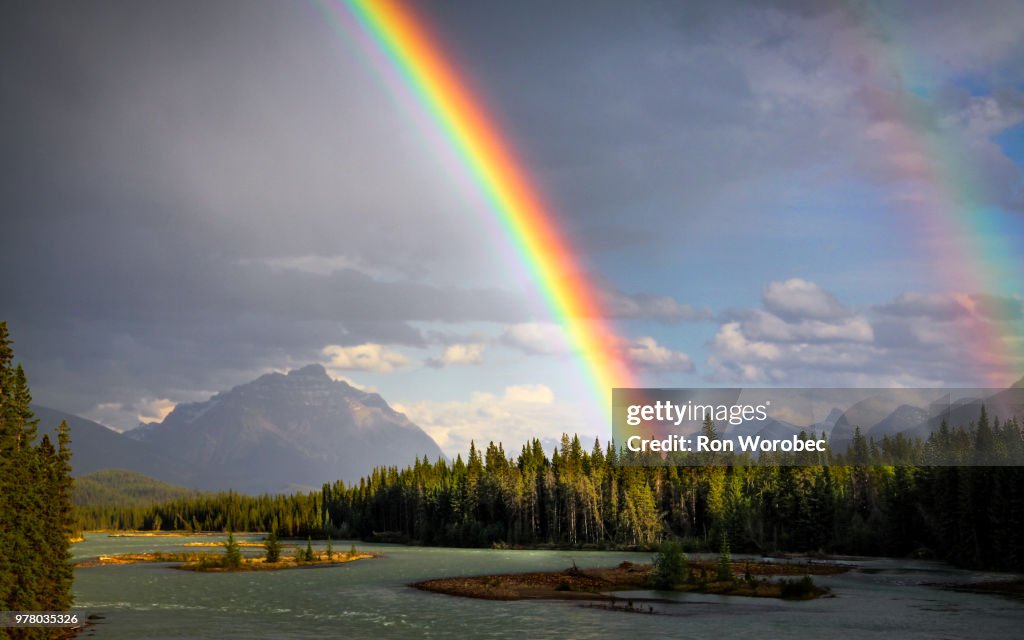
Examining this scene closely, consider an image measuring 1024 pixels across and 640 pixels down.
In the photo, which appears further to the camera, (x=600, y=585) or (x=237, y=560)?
(x=237, y=560)

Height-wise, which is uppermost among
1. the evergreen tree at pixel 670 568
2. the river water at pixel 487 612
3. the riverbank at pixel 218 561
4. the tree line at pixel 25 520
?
the tree line at pixel 25 520

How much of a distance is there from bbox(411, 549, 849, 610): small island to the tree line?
125 feet

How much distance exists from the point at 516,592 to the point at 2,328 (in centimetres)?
5160

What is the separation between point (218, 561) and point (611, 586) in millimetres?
61498

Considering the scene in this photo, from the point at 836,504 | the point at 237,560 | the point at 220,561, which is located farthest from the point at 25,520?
the point at 836,504

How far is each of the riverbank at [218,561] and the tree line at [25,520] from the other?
65.4 meters

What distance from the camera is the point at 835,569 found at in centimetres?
11612

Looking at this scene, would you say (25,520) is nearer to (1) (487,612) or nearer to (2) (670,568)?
(1) (487,612)

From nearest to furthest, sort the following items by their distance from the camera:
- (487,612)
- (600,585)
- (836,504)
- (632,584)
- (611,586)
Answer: (487,612) < (600,585) < (611,586) < (632,584) < (836,504)

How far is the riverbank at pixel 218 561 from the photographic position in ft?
414

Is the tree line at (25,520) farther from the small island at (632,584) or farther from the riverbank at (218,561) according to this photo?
the riverbank at (218,561)

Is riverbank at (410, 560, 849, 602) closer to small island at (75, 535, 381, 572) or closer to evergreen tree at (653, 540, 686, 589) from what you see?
evergreen tree at (653, 540, 686, 589)

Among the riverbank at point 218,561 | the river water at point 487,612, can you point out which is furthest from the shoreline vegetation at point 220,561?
the river water at point 487,612

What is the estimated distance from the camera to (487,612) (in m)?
73.4
